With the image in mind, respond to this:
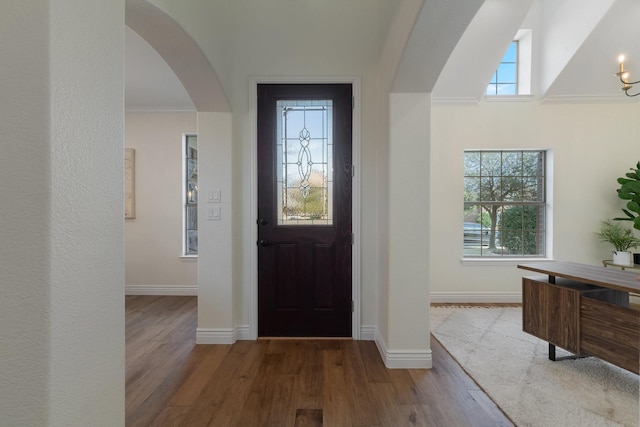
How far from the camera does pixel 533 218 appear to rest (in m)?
4.24

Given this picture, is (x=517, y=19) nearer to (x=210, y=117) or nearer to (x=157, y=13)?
(x=210, y=117)

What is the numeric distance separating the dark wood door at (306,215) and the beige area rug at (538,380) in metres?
1.13

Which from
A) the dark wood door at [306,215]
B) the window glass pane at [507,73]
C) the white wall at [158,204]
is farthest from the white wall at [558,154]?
the white wall at [158,204]

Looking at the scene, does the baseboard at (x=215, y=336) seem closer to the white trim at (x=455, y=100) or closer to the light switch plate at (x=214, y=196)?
the light switch plate at (x=214, y=196)

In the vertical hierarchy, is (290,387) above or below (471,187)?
below

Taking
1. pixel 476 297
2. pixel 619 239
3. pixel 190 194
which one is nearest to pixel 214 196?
pixel 190 194

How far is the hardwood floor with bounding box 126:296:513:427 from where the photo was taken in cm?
180

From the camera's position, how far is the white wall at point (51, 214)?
85 cm

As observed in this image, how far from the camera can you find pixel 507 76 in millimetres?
4324

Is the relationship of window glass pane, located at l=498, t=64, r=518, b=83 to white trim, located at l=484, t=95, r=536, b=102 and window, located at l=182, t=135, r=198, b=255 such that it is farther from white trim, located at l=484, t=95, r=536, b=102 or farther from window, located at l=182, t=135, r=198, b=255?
window, located at l=182, t=135, r=198, b=255

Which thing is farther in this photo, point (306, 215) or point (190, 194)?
point (190, 194)

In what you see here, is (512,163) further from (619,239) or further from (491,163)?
(619,239)

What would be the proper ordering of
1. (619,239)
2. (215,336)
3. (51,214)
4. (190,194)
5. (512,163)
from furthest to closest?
(190,194)
(512,163)
(619,239)
(215,336)
(51,214)

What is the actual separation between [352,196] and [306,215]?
0.48 m
